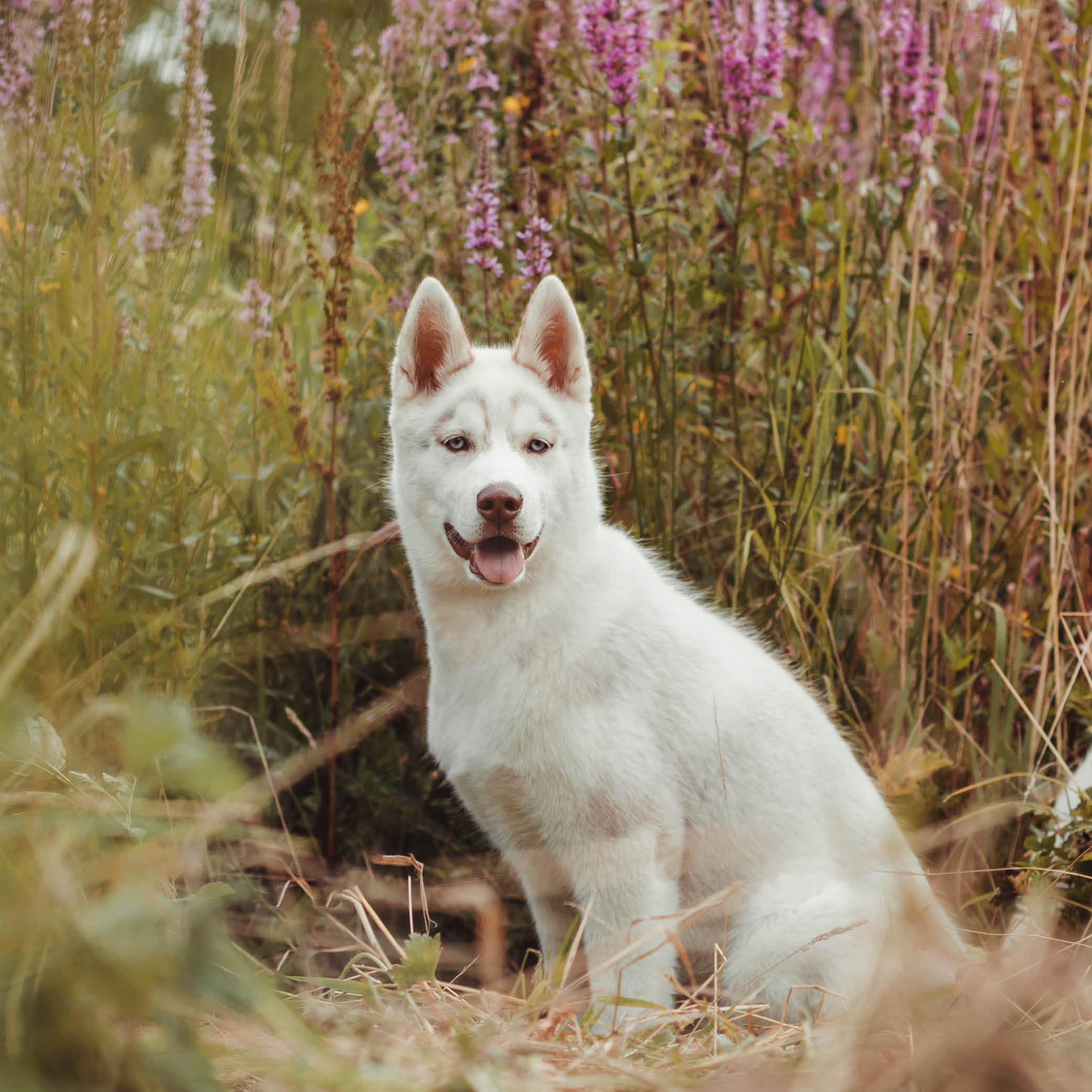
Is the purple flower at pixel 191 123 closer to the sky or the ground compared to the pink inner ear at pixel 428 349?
closer to the sky

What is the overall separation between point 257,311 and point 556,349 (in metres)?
1.04

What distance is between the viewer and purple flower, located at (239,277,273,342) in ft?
9.46

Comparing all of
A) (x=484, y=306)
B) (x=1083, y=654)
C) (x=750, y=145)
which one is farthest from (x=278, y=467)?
(x=1083, y=654)

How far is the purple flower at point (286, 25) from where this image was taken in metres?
2.82

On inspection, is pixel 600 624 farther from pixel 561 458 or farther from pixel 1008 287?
pixel 1008 287

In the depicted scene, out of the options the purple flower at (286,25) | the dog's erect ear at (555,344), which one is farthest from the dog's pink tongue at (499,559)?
the purple flower at (286,25)

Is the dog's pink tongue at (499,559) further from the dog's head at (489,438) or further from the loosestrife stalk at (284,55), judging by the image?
the loosestrife stalk at (284,55)

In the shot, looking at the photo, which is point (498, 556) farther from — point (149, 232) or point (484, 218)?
point (149, 232)

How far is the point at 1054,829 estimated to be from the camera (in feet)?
7.35

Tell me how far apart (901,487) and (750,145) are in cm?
100

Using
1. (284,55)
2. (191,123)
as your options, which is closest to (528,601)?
(191,123)

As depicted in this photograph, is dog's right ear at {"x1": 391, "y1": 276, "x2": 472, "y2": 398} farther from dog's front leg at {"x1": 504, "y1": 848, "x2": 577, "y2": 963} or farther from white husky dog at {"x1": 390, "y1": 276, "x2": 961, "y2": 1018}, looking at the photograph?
dog's front leg at {"x1": 504, "y1": 848, "x2": 577, "y2": 963}

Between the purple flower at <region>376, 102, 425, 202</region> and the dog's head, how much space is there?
2.93 ft

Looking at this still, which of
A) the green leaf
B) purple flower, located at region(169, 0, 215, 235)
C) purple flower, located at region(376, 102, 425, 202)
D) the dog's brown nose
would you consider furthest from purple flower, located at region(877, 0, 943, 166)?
the green leaf
